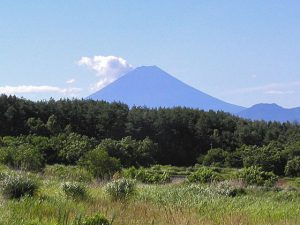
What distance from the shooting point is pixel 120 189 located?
998 cm

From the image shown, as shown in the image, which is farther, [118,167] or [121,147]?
[121,147]

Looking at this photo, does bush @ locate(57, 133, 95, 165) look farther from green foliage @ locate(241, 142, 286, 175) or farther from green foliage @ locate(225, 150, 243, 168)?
green foliage @ locate(225, 150, 243, 168)

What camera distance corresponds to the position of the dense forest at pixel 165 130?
7125cm

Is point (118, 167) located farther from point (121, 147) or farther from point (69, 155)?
point (121, 147)

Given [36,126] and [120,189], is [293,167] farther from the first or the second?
[120,189]

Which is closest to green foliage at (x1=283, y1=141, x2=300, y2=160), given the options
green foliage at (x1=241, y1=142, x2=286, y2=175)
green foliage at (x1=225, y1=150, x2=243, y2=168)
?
green foliage at (x1=241, y1=142, x2=286, y2=175)

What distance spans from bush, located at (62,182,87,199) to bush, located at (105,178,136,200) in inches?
21.2

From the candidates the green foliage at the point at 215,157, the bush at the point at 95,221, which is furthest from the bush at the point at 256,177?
the green foliage at the point at 215,157

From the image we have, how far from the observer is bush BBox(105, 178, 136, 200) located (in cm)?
971

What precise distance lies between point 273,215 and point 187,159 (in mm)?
80644

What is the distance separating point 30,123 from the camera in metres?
74.6

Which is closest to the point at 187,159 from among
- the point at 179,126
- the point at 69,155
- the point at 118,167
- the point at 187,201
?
the point at 179,126

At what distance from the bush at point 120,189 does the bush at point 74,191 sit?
54 cm

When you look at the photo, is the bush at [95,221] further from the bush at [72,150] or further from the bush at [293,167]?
the bush at [293,167]
